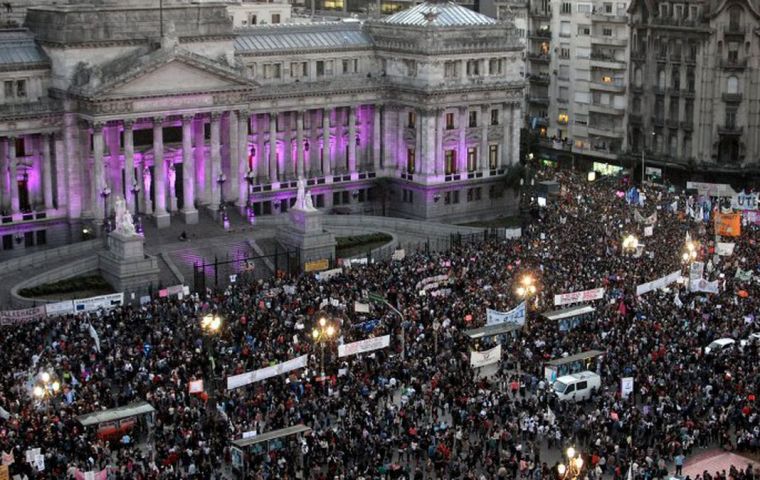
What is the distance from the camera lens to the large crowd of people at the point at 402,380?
59.7 meters

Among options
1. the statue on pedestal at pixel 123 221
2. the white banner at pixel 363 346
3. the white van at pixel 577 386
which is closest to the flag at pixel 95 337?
the white banner at pixel 363 346

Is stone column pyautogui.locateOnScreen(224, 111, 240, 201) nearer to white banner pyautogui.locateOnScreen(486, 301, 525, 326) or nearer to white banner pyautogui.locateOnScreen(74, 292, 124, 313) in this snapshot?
white banner pyautogui.locateOnScreen(74, 292, 124, 313)

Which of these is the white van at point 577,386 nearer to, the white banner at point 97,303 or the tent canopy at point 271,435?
the tent canopy at point 271,435

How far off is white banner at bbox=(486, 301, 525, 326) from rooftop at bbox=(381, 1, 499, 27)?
46231mm

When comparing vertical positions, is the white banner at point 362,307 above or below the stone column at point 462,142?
below

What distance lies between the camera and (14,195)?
102125 mm

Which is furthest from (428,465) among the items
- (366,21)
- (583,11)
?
(583,11)

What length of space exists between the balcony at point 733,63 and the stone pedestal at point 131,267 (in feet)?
207

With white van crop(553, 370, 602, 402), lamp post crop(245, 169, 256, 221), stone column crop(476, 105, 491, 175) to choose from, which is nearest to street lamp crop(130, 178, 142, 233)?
lamp post crop(245, 169, 256, 221)

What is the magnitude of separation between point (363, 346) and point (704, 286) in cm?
2342

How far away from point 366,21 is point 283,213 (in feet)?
69.6

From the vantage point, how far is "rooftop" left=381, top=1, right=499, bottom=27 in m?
118

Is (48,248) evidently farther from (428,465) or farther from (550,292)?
(428,465)

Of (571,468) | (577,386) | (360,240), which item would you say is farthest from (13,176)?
(571,468)
